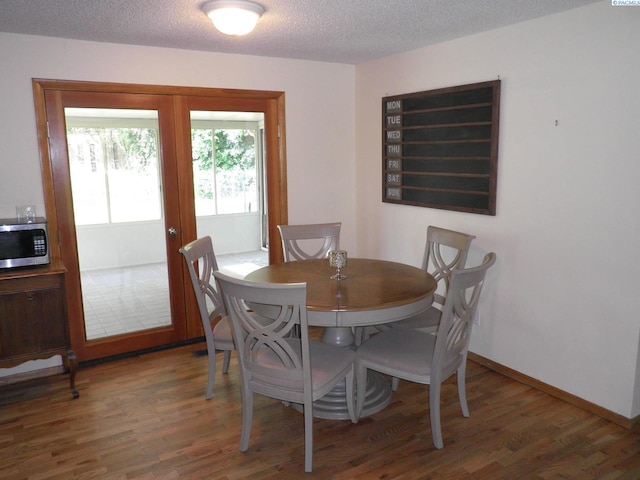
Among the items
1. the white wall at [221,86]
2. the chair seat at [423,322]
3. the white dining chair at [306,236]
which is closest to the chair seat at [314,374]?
the chair seat at [423,322]

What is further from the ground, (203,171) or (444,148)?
(444,148)

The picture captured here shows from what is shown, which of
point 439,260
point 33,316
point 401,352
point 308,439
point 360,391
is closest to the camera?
point 308,439

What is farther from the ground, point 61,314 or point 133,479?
point 61,314

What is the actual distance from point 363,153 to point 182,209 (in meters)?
1.72

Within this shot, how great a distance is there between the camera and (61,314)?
10.3ft

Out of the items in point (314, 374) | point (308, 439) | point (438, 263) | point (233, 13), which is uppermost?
point (233, 13)

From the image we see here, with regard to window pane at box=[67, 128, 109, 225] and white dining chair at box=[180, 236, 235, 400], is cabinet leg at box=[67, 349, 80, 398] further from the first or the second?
window pane at box=[67, 128, 109, 225]

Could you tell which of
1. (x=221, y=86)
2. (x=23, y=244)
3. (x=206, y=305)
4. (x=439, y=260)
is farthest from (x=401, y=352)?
(x=221, y=86)

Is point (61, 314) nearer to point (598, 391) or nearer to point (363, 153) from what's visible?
point (363, 153)

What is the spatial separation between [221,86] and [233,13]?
1.35m

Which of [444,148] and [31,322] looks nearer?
[31,322]

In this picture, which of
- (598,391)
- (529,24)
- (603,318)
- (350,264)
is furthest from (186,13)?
(598,391)

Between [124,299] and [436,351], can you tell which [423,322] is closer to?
[436,351]

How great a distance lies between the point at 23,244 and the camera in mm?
3070
